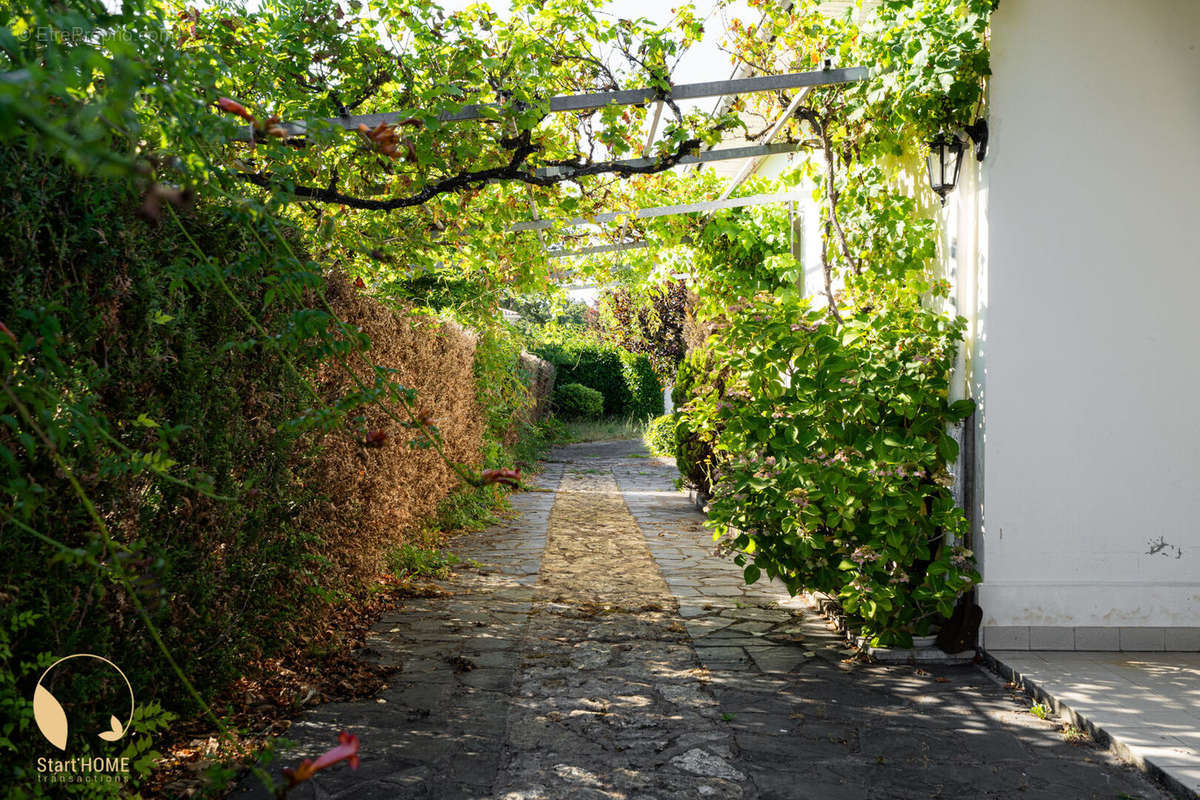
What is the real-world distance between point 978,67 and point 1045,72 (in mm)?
434

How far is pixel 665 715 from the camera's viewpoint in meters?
3.96

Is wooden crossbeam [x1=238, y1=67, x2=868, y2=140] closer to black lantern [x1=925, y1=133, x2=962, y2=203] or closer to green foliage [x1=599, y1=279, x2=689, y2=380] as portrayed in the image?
black lantern [x1=925, y1=133, x2=962, y2=203]

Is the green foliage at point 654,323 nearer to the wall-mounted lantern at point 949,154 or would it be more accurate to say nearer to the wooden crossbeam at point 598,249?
the wooden crossbeam at point 598,249

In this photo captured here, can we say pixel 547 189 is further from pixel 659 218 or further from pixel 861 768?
pixel 861 768

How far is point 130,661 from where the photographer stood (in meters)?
2.85

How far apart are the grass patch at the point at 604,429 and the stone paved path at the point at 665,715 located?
55.7 ft

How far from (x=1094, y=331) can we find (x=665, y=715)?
10.3 feet

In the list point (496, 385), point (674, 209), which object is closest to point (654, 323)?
point (496, 385)

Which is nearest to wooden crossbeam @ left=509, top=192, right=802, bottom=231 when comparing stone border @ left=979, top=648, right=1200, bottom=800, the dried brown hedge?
the dried brown hedge

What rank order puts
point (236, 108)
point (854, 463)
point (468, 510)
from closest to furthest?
point (236, 108) < point (854, 463) < point (468, 510)

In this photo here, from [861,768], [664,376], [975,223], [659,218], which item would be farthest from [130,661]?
[664,376]

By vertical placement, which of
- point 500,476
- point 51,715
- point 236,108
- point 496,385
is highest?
point 236,108

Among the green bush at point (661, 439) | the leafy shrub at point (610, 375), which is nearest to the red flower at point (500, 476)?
the green bush at point (661, 439)

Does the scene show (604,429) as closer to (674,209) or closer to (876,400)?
(674,209)
